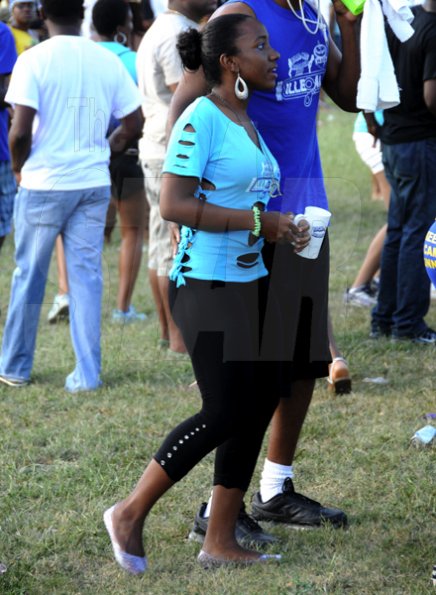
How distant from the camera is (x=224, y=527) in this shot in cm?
356

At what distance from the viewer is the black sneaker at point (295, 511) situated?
13.0ft

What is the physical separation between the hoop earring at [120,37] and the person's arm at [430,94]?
7.84 ft

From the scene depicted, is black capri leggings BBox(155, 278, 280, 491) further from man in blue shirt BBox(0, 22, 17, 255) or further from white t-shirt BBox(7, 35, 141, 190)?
man in blue shirt BBox(0, 22, 17, 255)

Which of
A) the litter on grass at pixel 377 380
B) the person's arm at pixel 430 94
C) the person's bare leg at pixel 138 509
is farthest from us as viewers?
the person's arm at pixel 430 94

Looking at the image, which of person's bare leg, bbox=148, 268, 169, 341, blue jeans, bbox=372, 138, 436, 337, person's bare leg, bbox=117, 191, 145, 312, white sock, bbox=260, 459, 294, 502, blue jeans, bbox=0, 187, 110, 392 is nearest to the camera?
white sock, bbox=260, 459, 294, 502

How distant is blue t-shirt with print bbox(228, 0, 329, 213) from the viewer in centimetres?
356

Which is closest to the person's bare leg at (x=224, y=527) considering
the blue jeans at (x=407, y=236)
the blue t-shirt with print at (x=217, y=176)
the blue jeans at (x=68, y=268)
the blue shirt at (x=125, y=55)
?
the blue t-shirt with print at (x=217, y=176)

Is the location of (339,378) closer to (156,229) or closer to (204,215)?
(156,229)

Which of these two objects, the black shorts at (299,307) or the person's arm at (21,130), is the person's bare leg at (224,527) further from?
the person's arm at (21,130)

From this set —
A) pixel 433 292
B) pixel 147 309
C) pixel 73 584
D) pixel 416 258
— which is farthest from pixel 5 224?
pixel 73 584

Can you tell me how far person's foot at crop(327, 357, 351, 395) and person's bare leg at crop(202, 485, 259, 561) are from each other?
6.72ft

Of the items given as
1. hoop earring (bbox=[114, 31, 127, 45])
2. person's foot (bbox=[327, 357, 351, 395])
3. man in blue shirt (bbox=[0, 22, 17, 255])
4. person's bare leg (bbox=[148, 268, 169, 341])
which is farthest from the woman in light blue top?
hoop earring (bbox=[114, 31, 127, 45])

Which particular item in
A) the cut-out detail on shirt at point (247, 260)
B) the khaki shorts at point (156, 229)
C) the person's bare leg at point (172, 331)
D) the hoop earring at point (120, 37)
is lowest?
the person's bare leg at point (172, 331)

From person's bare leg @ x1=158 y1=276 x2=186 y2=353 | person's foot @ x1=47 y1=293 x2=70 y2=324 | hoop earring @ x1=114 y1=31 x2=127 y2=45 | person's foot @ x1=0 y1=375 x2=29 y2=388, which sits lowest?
person's foot @ x1=47 y1=293 x2=70 y2=324
